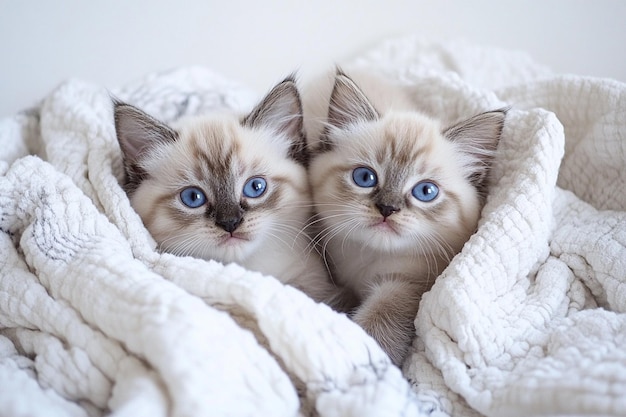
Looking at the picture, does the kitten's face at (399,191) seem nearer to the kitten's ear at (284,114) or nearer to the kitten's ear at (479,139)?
the kitten's ear at (479,139)

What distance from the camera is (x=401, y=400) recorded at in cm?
90

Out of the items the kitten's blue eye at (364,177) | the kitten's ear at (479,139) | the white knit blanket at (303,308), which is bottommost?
the white knit blanket at (303,308)

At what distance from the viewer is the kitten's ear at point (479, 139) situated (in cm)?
135

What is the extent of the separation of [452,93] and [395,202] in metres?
0.54

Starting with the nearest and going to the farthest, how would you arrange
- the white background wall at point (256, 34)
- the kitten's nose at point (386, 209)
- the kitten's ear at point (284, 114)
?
the kitten's nose at point (386, 209) < the kitten's ear at point (284, 114) < the white background wall at point (256, 34)

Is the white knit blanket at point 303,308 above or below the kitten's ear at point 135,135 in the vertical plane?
below

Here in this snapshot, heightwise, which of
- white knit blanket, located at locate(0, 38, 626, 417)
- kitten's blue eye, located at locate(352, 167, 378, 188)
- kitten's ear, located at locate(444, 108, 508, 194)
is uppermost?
kitten's ear, located at locate(444, 108, 508, 194)

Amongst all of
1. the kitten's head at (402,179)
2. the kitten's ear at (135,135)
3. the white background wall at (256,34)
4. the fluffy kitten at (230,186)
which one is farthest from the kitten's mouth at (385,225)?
the white background wall at (256,34)

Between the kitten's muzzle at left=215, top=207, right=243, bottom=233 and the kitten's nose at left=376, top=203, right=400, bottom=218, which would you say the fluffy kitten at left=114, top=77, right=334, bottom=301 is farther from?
the kitten's nose at left=376, top=203, right=400, bottom=218

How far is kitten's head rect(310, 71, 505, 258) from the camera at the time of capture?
1.31 metres

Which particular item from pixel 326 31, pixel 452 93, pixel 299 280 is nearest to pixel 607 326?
pixel 299 280

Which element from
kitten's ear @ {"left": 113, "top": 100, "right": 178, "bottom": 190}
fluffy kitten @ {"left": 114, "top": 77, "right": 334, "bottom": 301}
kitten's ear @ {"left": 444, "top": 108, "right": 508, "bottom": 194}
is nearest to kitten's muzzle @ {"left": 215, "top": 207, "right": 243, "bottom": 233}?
fluffy kitten @ {"left": 114, "top": 77, "right": 334, "bottom": 301}

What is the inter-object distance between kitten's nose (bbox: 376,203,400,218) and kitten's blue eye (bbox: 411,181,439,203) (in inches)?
3.6

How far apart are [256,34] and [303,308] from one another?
1.62m
